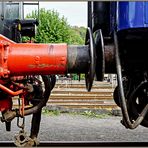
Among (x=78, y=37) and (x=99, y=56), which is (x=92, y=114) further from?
(x=78, y=37)

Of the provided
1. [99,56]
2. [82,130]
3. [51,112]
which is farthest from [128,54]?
[51,112]

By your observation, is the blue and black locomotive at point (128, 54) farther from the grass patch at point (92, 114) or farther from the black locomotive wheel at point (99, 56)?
the grass patch at point (92, 114)

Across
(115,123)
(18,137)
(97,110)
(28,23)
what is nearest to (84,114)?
(97,110)

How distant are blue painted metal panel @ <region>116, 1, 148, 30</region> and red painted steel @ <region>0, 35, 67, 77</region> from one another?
56cm

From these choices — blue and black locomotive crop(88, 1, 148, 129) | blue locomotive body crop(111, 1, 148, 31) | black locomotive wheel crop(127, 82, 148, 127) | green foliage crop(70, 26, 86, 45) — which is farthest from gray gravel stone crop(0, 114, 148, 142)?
blue locomotive body crop(111, 1, 148, 31)

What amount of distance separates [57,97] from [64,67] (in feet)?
25.7

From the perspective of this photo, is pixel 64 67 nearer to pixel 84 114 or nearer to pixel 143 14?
pixel 143 14

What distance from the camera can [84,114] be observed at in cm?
879

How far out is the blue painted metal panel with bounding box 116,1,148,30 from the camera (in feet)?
8.93

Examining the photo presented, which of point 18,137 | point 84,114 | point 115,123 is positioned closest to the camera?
point 18,137

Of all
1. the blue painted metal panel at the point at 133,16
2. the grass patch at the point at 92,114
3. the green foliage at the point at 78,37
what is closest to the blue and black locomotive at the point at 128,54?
the blue painted metal panel at the point at 133,16

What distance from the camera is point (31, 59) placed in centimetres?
308

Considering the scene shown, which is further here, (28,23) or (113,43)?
(28,23)

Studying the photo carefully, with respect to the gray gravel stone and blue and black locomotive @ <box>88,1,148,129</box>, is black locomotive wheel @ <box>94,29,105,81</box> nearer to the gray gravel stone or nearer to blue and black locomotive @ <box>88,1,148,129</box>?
blue and black locomotive @ <box>88,1,148,129</box>
